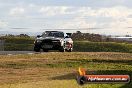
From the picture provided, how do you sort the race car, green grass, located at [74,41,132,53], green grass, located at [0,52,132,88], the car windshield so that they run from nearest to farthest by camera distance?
green grass, located at [0,52,132,88]
the race car
the car windshield
green grass, located at [74,41,132,53]

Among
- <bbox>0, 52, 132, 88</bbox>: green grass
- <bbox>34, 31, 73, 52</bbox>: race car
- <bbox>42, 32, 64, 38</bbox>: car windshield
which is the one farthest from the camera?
<bbox>42, 32, 64, 38</bbox>: car windshield

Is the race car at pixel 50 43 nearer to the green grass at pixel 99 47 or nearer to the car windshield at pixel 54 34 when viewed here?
the car windshield at pixel 54 34

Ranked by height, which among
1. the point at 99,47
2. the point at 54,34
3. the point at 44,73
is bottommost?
the point at 99,47

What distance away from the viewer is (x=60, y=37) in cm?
3084

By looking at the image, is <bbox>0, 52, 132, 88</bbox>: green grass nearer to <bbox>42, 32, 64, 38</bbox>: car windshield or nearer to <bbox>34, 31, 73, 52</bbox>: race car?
<bbox>34, 31, 73, 52</bbox>: race car

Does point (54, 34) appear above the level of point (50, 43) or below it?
above

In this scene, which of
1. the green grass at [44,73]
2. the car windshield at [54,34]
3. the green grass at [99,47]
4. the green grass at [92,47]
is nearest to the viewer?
the green grass at [44,73]

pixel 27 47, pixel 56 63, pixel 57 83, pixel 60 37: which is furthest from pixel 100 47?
pixel 57 83

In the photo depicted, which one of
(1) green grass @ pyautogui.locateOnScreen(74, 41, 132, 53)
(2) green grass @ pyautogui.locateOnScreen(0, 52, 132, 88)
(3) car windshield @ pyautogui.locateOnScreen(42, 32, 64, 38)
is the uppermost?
(3) car windshield @ pyautogui.locateOnScreen(42, 32, 64, 38)

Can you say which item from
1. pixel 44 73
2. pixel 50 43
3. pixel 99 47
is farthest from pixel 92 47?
pixel 44 73

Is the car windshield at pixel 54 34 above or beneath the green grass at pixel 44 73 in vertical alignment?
above

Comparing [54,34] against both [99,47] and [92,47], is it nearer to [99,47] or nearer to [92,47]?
[92,47]

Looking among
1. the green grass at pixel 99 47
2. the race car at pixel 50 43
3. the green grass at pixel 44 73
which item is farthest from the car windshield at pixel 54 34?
the green grass at pixel 44 73

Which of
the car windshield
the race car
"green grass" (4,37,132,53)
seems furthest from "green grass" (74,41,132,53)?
the race car
